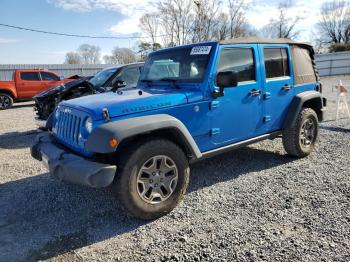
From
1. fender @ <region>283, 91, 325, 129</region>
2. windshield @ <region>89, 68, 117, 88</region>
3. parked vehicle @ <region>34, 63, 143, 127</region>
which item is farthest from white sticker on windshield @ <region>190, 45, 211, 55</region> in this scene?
windshield @ <region>89, 68, 117, 88</region>

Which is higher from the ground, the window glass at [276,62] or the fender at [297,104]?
the window glass at [276,62]

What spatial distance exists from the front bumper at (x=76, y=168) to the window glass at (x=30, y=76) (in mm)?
13537

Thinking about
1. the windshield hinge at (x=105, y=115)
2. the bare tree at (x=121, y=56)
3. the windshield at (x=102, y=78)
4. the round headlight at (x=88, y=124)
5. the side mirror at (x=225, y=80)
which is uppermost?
the bare tree at (x=121, y=56)

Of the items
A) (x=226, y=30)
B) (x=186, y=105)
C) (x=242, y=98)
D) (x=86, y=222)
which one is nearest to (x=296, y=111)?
(x=242, y=98)

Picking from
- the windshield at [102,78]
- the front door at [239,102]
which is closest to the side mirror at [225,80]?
the front door at [239,102]

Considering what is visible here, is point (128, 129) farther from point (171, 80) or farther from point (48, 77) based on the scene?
point (48, 77)

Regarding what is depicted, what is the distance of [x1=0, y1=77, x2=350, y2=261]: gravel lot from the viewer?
290 cm

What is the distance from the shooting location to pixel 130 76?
8516 mm

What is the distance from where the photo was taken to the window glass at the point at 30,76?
15.7m

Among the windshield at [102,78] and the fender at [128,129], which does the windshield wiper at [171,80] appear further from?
the windshield at [102,78]

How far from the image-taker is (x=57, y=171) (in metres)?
3.33

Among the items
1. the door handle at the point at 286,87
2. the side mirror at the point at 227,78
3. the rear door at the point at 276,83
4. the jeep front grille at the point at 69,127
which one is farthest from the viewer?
the door handle at the point at 286,87

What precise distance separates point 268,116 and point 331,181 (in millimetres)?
1245

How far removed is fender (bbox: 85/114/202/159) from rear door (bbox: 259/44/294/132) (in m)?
1.75
